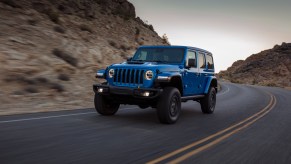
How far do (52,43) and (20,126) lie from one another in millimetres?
13543

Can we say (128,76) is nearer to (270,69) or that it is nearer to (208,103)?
(208,103)

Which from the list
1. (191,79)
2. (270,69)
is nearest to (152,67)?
(191,79)

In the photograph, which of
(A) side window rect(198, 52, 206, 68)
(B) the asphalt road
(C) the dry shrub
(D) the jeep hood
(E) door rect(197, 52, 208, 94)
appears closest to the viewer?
(B) the asphalt road

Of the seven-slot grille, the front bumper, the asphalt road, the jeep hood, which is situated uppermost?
the jeep hood

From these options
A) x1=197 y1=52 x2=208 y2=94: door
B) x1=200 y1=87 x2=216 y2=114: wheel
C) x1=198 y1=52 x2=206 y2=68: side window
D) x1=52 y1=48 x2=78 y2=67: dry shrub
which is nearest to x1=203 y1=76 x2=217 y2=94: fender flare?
x1=197 y1=52 x2=208 y2=94: door

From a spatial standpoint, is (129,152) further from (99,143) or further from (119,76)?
(119,76)

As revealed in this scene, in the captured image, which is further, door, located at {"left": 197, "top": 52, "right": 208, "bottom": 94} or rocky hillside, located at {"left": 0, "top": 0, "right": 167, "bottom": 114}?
rocky hillside, located at {"left": 0, "top": 0, "right": 167, "bottom": 114}

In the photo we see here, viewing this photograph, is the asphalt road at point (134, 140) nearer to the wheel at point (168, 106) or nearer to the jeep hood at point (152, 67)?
the wheel at point (168, 106)

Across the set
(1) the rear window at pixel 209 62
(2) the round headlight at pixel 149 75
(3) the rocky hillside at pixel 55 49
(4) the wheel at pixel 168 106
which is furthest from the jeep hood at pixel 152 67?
(3) the rocky hillside at pixel 55 49

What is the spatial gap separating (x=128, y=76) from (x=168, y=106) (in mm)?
1263

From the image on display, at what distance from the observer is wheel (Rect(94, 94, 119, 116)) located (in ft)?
32.3

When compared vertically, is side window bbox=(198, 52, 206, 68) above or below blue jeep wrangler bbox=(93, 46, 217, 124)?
above

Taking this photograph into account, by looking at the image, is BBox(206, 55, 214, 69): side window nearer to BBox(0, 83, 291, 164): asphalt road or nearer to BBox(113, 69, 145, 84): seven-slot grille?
BBox(0, 83, 291, 164): asphalt road

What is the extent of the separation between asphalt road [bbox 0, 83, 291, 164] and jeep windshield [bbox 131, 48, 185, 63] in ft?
5.46
